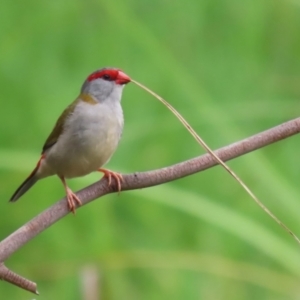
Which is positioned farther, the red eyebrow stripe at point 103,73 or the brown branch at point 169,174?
the red eyebrow stripe at point 103,73

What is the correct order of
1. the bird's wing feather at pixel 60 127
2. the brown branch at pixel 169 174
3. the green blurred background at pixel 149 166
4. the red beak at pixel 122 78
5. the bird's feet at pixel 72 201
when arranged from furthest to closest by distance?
1. the green blurred background at pixel 149 166
2. the bird's wing feather at pixel 60 127
3. the red beak at pixel 122 78
4. the bird's feet at pixel 72 201
5. the brown branch at pixel 169 174

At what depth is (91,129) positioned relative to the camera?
174cm

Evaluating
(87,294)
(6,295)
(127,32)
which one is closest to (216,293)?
(87,294)

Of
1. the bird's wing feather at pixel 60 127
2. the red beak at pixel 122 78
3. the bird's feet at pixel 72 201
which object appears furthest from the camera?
the bird's wing feather at pixel 60 127

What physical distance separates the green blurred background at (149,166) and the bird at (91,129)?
21.0 inches

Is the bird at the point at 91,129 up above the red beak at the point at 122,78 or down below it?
below

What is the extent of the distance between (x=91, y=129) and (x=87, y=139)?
0.02 metres

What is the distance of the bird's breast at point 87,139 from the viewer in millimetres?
1721

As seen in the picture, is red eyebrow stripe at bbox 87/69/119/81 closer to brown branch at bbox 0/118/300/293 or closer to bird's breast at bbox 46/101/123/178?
bird's breast at bbox 46/101/123/178

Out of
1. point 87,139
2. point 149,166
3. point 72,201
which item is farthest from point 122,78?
point 149,166

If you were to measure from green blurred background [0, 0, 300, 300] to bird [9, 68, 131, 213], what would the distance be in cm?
53

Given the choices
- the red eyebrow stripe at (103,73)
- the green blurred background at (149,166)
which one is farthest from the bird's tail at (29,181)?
the green blurred background at (149,166)

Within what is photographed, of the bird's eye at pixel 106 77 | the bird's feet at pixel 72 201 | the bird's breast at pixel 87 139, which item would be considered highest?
the bird's eye at pixel 106 77

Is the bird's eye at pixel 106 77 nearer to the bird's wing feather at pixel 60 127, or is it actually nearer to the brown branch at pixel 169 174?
the bird's wing feather at pixel 60 127
